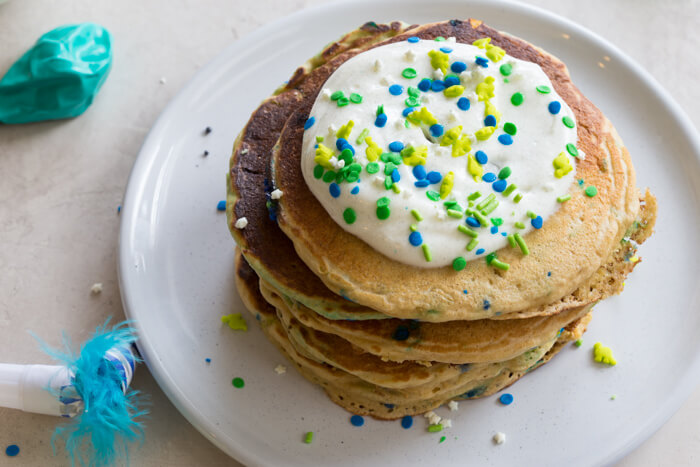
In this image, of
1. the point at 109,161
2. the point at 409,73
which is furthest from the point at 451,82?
the point at 109,161

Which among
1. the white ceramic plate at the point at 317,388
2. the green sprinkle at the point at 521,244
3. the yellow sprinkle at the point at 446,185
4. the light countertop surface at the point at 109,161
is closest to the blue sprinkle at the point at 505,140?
the yellow sprinkle at the point at 446,185

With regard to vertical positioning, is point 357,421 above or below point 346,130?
below

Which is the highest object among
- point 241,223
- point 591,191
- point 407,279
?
point 591,191

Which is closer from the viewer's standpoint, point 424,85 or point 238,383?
point 424,85

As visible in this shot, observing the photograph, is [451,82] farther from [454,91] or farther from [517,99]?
[517,99]

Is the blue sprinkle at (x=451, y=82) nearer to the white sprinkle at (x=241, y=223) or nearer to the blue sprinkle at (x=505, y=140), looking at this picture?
the blue sprinkle at (x=505, y=140)

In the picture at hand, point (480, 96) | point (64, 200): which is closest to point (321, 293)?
point (480, 96)
